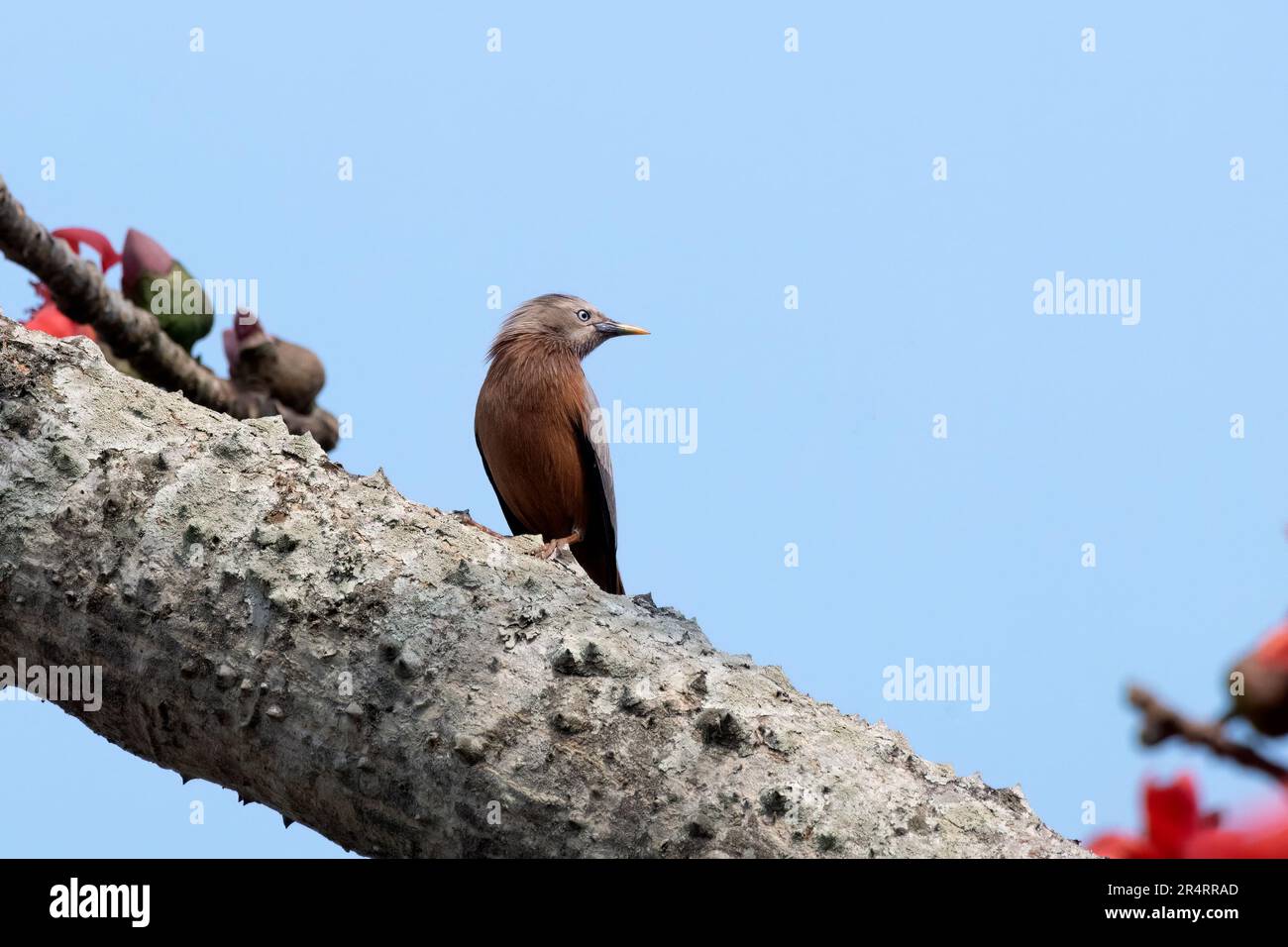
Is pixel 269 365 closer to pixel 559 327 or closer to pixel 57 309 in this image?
pixel 57 309

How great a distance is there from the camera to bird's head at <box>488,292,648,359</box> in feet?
19.8

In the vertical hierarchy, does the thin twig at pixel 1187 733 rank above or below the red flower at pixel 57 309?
below

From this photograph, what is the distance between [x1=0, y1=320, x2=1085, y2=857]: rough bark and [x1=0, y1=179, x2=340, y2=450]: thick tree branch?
145cm

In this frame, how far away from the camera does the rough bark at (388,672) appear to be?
2105 millimetres

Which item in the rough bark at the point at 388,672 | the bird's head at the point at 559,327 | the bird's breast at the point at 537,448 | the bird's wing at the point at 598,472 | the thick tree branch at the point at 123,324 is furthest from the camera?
the bird's head at the point at 559,327

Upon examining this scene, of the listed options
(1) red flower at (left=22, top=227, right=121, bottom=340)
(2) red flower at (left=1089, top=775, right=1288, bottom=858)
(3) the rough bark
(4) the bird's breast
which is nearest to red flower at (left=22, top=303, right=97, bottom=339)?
(1) red flower at (left=22, top=227, right=121, bottom=340)

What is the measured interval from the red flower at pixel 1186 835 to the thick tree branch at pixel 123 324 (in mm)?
4028

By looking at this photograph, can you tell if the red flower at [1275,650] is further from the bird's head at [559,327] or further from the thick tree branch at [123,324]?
the bird's head at [559,327]

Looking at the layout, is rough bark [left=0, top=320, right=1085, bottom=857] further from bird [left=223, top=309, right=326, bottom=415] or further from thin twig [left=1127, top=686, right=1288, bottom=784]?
bird [left=223, top=309, right=326, bottom=415]

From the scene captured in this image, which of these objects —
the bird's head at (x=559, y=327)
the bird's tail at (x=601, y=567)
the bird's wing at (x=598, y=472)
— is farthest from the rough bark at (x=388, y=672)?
the bird's head at (x=559, y=327)

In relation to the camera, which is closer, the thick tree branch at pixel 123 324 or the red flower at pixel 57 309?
the thick tree branch at pixel 123 324

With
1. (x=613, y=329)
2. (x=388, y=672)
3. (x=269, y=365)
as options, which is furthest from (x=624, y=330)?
(x=388, y=672)

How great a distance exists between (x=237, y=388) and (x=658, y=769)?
3.22 metres
